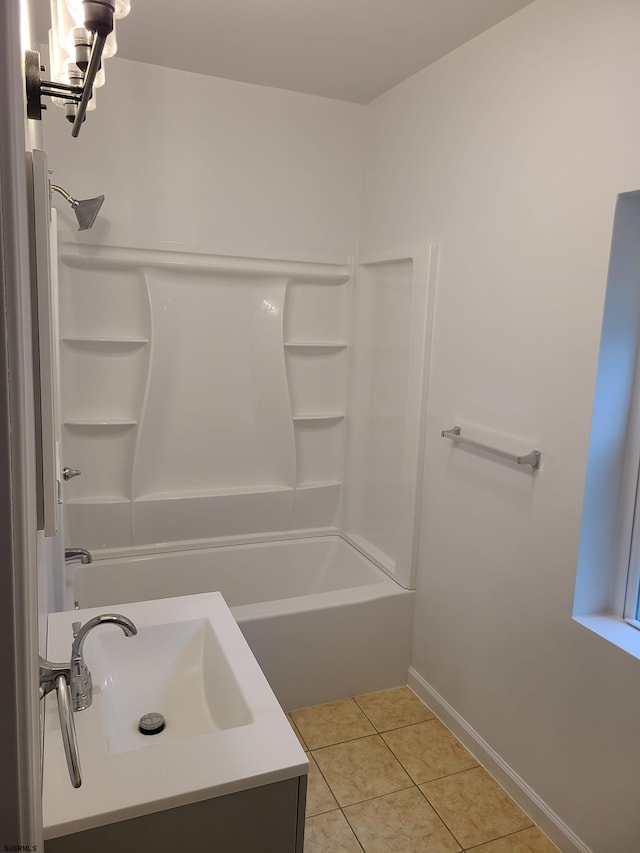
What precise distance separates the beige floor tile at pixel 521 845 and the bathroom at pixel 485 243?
63 millimetres

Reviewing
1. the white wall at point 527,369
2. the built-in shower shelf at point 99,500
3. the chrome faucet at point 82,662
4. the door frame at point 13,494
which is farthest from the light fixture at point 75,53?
the built-in shower shelf at point 99,500

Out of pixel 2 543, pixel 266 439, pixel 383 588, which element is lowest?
pixel 383 588

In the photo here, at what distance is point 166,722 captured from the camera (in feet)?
4.95

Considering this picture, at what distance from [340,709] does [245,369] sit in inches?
62.1

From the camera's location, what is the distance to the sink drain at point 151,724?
147 cm

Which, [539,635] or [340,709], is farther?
[340,709]

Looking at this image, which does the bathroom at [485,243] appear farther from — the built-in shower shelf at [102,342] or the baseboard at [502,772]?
the built-in shower shelf at [102,342]

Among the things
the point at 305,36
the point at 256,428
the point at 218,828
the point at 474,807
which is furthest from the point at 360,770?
the point at 305,36

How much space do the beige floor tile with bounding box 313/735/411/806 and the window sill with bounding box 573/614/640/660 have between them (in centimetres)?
88

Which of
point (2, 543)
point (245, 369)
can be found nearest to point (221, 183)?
point (245, 369)

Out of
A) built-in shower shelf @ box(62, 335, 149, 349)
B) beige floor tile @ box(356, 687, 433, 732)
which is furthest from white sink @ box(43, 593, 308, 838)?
built-in shower shelf @ box(62, 335, 149, 349)

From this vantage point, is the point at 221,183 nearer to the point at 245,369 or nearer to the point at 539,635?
the point at 245,369

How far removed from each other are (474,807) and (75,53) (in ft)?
7.72

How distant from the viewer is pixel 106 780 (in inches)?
45.8
